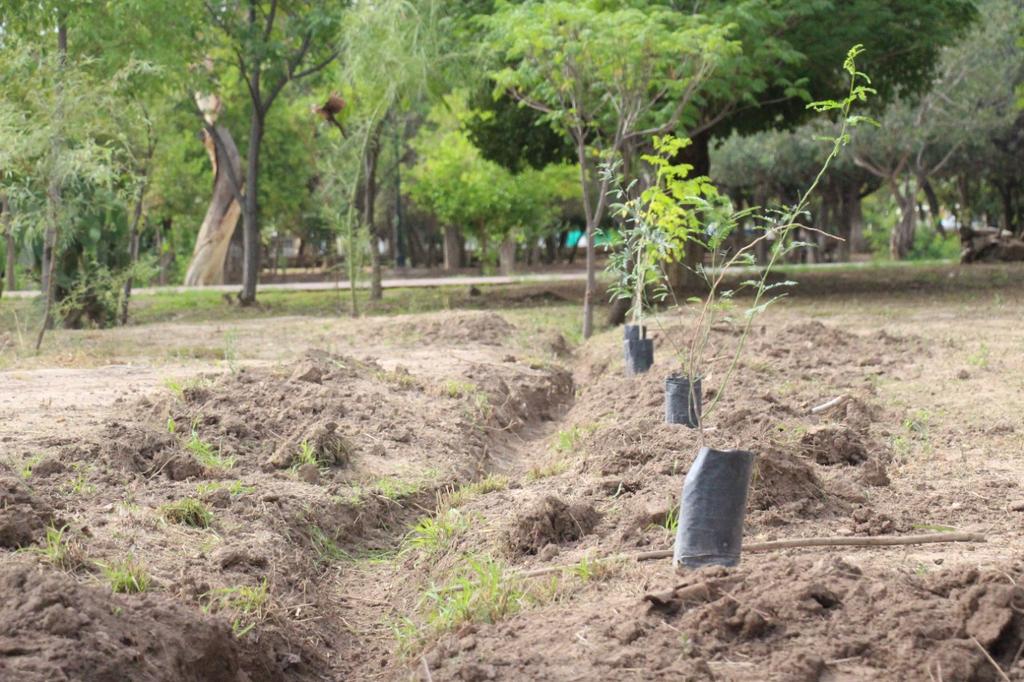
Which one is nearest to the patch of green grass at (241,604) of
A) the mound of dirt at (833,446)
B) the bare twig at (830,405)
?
the mound of dirt at (833,446)

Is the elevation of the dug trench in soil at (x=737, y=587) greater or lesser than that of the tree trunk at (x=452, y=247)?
lesser

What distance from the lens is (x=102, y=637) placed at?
Answer: 3805mm

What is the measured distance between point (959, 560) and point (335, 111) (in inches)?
647

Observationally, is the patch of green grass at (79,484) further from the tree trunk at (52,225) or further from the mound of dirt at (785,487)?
the tree trunk at (52,225)

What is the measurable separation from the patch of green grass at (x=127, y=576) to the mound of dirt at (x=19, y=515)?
338 millimetres

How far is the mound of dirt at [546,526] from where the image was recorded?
5254 millimetres

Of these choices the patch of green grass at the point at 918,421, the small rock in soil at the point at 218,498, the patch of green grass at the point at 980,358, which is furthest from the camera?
the patch of green grass at the point at 980,358

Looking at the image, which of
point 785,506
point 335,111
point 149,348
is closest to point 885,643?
point 785,506

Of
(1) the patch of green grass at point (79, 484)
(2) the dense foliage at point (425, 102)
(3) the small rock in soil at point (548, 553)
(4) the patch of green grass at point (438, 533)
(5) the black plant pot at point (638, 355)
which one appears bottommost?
(4) the patch of green grass at point (438, 533)

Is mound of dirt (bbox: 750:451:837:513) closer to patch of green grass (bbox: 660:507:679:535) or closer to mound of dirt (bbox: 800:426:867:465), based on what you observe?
patch of green grass (bbox: 660:507:679:535)

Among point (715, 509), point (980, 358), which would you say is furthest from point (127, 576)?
point (980, 358)

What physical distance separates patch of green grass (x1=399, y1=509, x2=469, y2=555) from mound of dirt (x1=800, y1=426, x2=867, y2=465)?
72.3 inches

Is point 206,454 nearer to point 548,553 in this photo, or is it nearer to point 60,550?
point 60,550

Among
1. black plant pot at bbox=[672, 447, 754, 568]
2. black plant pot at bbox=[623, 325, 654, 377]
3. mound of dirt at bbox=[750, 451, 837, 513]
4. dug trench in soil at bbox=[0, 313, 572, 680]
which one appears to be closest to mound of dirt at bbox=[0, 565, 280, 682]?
dug trench in soil at bbox=[0, 313, 572, 680]
